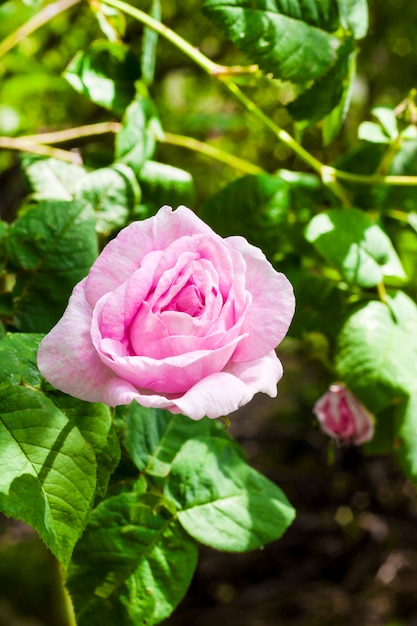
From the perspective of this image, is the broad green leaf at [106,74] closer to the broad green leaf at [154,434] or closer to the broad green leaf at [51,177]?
the broad green leaf at [51,177]

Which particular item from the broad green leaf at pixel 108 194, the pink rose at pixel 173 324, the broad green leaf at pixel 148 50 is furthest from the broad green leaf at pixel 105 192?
the pink rose at pixel 173 324

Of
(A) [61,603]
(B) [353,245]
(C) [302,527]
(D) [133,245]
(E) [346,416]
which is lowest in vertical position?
(C) [302,527]

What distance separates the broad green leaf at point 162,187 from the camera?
0.63 m

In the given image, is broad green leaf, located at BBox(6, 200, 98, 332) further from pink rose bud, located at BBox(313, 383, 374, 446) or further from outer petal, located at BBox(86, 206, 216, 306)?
pink rose bud, located at BBox(313, 383, 374, 446)

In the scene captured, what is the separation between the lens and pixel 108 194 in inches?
22.9

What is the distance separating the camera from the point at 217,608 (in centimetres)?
148

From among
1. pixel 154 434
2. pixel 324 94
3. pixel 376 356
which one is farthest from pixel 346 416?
pixel 324 94

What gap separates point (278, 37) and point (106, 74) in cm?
19

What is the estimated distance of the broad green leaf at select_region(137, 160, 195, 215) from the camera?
632mm

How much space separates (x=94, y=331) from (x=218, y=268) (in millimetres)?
81

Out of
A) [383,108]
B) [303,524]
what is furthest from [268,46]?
[303,524]

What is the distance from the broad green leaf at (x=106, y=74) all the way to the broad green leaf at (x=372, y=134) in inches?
8.9

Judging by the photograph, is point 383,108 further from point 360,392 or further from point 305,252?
point 360,392

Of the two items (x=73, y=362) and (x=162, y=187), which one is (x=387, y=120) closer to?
(x=162, y=187)
